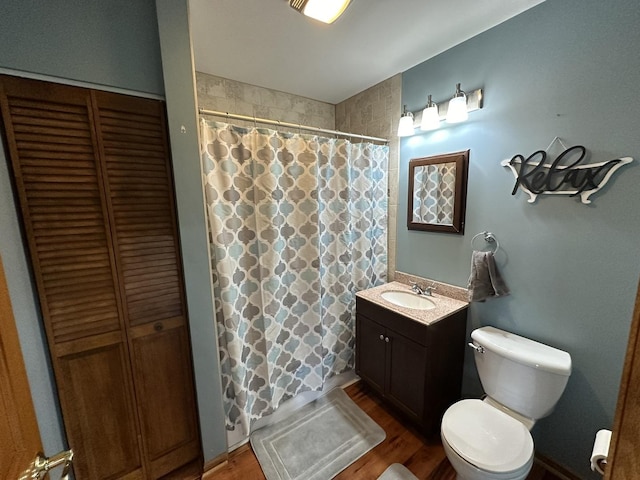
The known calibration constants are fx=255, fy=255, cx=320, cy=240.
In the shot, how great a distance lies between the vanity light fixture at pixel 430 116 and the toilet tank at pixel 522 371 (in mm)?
1377

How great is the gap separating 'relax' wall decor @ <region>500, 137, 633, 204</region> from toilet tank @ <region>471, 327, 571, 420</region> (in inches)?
31.3

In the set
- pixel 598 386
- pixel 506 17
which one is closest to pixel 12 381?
pixel 598 386

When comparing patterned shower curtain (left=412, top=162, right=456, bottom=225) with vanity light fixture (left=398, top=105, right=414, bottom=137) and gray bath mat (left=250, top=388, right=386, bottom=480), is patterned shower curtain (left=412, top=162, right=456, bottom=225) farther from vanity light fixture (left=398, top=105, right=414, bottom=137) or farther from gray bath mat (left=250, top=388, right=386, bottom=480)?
gray bath mat (left=250, top=388, right=386, bottom=480)

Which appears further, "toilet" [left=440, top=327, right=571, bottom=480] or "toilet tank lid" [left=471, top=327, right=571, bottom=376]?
"toilet tank lid" [left=471, top=327, right=571, bottom=376]

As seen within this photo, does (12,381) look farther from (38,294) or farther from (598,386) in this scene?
(598,386)

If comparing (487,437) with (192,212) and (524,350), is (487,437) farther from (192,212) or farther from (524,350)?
(192,212)

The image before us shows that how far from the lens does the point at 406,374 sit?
170cm

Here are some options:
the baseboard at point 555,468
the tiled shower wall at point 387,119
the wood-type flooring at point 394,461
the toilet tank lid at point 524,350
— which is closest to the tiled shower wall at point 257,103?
the tiled shower wall at point 387,119

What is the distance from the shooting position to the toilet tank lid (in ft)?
4.11

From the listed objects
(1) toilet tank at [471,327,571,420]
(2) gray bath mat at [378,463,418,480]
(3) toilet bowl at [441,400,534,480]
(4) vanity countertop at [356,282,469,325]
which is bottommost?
(2) gray bath mat at [378,463,418,480]

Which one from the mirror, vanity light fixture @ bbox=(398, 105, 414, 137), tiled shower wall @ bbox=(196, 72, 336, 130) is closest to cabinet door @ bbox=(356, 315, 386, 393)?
the mirror

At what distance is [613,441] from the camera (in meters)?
0.46

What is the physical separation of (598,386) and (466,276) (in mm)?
787

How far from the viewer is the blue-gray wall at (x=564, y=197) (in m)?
1.15
